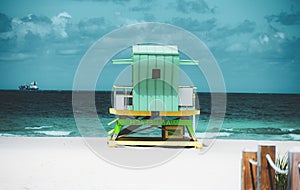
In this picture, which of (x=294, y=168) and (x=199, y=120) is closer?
(x=294, y=168)

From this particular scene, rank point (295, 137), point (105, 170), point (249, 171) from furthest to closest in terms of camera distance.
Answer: point (295, 137) → point (105, 170) → point (249, 171)

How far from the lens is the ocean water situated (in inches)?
1387

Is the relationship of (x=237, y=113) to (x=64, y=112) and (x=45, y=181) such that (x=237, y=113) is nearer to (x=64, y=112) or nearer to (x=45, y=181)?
(x=64, y=112)

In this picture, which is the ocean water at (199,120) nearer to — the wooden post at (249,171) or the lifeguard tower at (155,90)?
the lifeguard tower at (155,90)

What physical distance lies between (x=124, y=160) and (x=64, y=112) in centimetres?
3736

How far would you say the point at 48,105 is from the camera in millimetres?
55219

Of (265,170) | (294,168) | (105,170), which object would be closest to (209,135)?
(105,170)

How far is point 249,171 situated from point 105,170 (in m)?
5.54

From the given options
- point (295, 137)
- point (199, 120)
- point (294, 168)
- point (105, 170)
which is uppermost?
point (199, 120)

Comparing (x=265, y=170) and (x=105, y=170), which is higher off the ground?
(x=105, y=170)

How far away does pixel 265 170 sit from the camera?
5.46 meters

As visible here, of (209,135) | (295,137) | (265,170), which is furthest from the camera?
(295,137)

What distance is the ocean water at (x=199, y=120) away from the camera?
116 feet

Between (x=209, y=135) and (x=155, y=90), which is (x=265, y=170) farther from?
(x=209, y=135)
